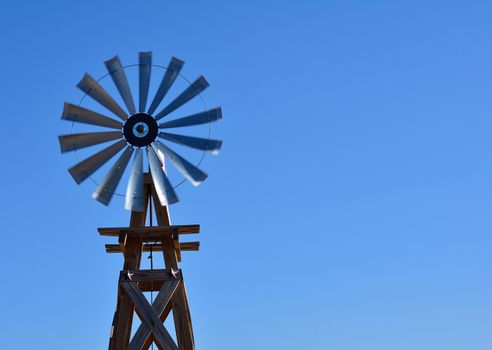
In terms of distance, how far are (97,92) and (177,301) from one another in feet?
13.6

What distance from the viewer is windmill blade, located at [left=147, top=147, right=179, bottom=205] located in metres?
14.8

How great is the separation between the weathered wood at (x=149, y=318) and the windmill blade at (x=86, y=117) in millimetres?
3005

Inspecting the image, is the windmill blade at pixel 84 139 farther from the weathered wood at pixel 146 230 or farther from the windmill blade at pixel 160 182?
the weathered wood at pixel 146 230

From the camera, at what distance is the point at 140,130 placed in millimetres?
15148

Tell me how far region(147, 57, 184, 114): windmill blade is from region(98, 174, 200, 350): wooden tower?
1.36 m

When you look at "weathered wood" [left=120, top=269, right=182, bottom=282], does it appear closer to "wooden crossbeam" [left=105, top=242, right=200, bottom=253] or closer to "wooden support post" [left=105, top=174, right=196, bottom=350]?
"wooden support post" [left=105, top=174, right=196, bottom=350]

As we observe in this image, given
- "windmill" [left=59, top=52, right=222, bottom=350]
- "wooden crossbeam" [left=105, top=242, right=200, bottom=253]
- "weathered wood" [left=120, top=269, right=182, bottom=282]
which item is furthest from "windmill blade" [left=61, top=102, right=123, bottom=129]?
"weathered wood" [left=120, top=269, right=182, bottom=282]

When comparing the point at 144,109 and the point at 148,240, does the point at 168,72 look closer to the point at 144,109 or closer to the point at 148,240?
the point at 144,109

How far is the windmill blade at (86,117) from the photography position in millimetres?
14859

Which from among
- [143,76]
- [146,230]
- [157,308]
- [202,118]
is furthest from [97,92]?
[157,308]

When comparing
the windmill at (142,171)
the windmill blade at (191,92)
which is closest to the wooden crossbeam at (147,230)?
the windmill at (142,171)

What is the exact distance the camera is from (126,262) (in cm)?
1504

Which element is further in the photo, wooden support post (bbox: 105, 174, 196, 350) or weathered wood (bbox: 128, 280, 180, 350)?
wooden support post (bbox: 105, 174, 196, 350)

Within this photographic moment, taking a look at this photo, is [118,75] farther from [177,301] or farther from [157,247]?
[177,301]
